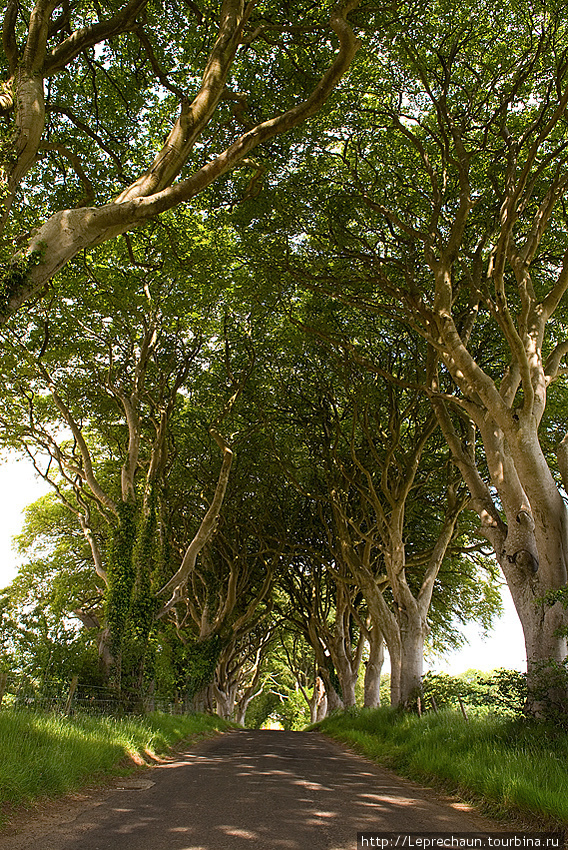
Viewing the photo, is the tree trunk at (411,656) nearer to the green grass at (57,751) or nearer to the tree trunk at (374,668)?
the green grass at (57,751)

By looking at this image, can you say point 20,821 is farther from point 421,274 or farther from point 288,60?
point 421,274

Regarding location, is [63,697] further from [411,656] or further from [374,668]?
[374,668]

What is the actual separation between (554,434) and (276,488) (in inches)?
440

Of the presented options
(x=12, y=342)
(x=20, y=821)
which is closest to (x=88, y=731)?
(x=20, y=821)

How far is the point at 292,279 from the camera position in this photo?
540 inches

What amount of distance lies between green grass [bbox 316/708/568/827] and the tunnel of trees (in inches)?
31.8

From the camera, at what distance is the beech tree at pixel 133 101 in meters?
6.07

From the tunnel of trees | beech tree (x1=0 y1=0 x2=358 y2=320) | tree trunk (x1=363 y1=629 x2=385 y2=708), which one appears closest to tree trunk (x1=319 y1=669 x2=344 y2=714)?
tree trunk (x1=363 y1=629 x2=385 y2=708)

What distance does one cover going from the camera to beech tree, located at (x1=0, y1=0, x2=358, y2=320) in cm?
607

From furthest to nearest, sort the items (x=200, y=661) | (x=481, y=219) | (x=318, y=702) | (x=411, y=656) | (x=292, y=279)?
1. (x=318, y=702)
2. (x=200, y=661)
3. (x=411, y=656)
4. (x=292, y=279)
5. (x=481, y=219)

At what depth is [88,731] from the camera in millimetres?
9391

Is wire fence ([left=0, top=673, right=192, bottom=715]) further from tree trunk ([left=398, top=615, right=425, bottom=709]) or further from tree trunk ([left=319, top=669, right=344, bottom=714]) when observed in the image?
tree trunk ([left=319, top=669, right=344, bottom=714])

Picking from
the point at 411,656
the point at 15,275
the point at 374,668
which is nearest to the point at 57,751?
the point at 15,275

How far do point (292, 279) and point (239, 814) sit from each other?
1052 cm
